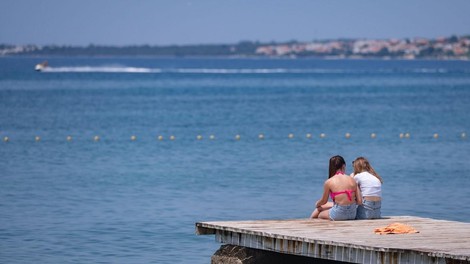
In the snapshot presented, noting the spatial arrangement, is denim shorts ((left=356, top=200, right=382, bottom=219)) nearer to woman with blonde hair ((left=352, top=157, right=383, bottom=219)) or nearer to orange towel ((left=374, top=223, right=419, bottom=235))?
woman with blonde hair ((left=352, top=157, right=383, bottom=219))

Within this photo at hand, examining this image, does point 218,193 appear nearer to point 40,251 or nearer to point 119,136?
point 40,251

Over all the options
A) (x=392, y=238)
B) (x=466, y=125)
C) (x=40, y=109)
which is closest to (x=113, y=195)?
(x=392, y=238)

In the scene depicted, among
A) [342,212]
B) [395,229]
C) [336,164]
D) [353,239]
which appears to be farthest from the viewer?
[336,164]

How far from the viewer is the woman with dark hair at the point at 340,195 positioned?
1584 cm

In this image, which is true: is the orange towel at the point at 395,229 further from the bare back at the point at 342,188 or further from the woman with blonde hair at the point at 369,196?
the woman with blonde hair at the point at 369,196

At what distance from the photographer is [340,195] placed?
15.8 m

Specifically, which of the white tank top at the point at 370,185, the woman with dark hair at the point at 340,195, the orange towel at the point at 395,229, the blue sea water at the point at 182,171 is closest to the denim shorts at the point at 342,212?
the woman with dark hair at the point at 340,195

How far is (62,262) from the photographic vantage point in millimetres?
18000

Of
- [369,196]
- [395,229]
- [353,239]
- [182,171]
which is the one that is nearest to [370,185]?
[369,196]

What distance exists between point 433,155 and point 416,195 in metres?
10.9

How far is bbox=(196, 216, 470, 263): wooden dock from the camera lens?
13250 millimetres

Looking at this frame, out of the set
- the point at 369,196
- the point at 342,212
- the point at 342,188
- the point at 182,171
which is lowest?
the point at 182,171

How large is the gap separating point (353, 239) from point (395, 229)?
0.84m

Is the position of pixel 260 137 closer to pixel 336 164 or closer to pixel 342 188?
pixel 336 164
